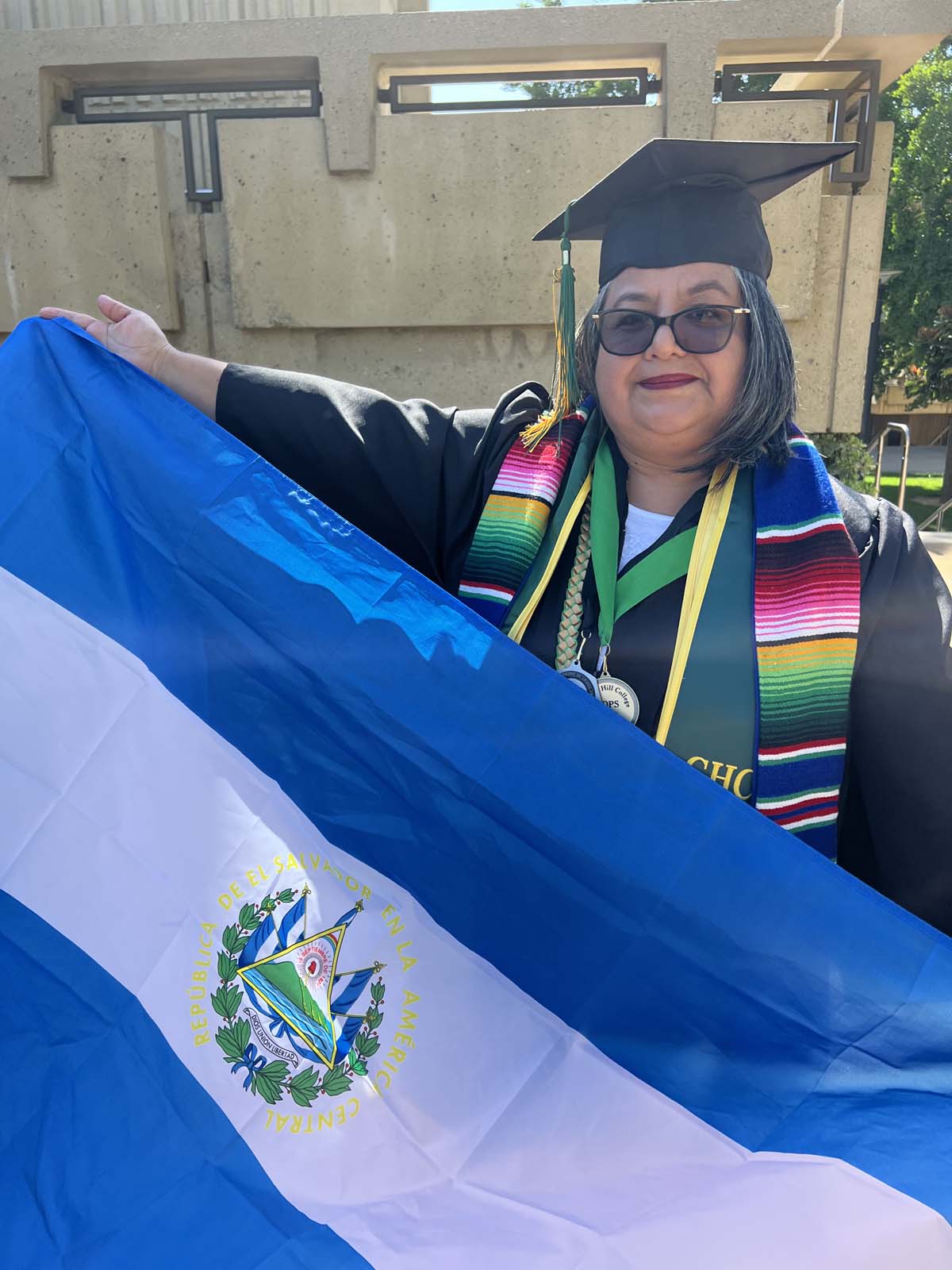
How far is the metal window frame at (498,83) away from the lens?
15.5 ft

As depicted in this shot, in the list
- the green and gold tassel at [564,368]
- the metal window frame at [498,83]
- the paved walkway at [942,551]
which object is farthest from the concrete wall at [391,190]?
the green and gold tassel at [564,368]

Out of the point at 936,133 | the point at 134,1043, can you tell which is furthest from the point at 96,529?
the point at 936,133

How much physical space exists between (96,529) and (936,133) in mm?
15351

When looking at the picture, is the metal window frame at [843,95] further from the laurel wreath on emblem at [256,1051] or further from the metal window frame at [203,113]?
the laurel wreath on emblem at [256,1051]

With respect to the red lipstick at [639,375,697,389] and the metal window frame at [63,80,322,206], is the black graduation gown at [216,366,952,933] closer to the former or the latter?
the red lipstick at [639,375,697,389]

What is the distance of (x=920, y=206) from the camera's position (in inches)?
555

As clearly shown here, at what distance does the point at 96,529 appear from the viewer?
182cm

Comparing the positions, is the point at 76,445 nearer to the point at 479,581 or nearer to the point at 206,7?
the point at 479,581

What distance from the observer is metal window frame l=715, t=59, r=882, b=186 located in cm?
469

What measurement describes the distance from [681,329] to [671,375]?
92mm

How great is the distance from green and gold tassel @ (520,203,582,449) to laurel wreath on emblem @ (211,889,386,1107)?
1132mm

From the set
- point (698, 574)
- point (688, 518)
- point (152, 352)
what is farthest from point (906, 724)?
point (152, 352)

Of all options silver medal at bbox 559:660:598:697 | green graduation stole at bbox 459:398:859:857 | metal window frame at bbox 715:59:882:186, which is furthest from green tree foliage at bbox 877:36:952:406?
silver medal at bbox 559:660:598:697

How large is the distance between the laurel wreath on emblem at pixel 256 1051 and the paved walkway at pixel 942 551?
553 cm
